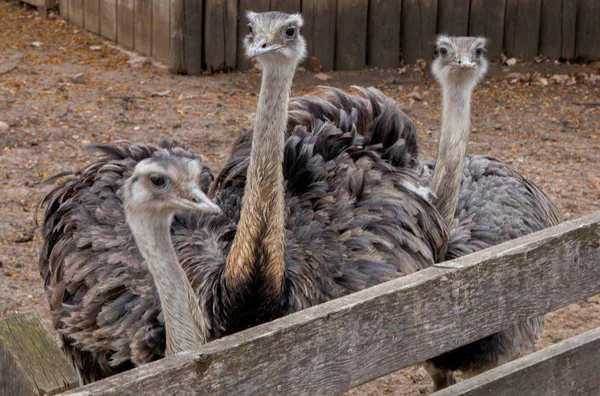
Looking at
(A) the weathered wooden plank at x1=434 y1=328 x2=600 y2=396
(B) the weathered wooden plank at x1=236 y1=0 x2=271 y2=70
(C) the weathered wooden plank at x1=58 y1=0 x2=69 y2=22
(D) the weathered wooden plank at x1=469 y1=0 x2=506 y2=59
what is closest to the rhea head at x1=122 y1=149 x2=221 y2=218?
(A) the weathered wooden plank at x1=434 y1=328 x2=600 y2=396

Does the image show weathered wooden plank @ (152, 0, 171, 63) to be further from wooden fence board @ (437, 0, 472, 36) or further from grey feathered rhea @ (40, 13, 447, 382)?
grey feathered rhea @ (40, 13, 447, 382)

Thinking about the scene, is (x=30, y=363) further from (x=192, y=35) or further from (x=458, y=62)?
(x=192, y=35)

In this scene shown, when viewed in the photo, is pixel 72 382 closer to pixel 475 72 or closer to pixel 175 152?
pixel 175 152

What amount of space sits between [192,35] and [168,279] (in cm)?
521

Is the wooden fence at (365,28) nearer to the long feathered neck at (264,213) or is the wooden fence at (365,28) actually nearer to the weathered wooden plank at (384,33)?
the weathered wooden plank at (384,33)

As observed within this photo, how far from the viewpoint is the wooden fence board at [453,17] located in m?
8.37

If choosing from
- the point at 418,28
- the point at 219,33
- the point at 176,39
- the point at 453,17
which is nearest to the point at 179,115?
the point at 176,39

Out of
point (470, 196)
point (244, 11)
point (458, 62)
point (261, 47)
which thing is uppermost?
point (261, 47)

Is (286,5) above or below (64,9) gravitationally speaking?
above

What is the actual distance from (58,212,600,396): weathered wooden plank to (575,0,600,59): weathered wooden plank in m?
6.06

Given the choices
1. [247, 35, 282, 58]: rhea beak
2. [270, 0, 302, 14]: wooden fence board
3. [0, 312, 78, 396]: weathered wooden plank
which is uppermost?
[247, 35, 282, 58]: rhea beak

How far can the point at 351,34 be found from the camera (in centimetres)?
829

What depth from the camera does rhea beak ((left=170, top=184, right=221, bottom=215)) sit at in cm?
300

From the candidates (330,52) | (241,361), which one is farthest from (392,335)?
(330,52)
